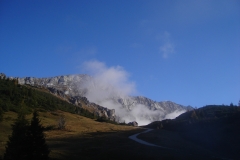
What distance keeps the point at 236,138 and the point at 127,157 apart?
49.1m

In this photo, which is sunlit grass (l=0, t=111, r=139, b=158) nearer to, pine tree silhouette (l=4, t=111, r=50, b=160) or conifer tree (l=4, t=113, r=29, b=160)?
conifer tree (l=4, t=113, r=29, b=160)

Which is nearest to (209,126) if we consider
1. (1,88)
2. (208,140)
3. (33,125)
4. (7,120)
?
(208,140)

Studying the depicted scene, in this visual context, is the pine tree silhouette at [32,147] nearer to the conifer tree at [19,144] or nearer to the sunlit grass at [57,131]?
the conifer tree at [19,144]

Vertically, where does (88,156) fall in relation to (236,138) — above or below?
below

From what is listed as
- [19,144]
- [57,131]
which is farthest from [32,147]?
[57,131]

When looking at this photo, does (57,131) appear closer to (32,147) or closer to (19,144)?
(19,144)

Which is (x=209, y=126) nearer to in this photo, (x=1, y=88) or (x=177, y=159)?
(x=177, y=159)

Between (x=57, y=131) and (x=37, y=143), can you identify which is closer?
(x=37, y=143)

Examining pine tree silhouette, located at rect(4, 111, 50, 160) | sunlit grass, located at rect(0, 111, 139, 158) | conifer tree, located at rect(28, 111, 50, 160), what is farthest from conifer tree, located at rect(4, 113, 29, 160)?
sunlit grass, located at rect(0, 111, 139, 158)

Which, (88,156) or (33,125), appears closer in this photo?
(33,125)

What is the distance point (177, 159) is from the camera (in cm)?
4606

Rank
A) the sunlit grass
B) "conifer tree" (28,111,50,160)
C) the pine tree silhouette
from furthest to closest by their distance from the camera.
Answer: the sunlit grass → "conifer tree" (28,111,50,160) → the pine tree silhouette

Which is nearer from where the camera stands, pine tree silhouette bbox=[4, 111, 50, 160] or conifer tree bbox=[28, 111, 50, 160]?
pine tree silhouette bbox=[4, 111, 50, 160]

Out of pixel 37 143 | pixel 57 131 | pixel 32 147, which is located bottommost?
pixel 32 147
